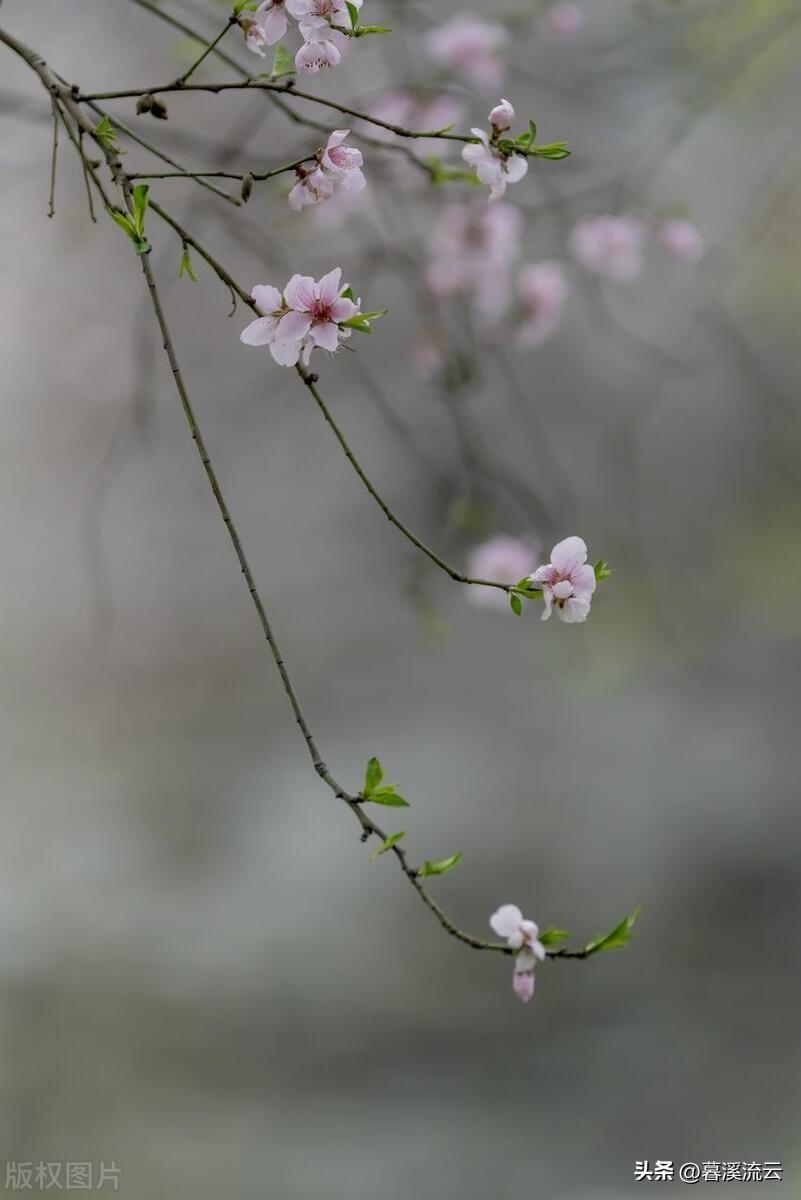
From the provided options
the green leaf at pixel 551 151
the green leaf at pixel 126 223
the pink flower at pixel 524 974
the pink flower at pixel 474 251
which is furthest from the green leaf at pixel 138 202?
the pink flower at pixel 474 251

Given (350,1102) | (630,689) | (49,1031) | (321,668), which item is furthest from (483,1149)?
(321,668)

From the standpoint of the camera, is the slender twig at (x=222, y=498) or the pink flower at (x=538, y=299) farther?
the pink flower at (x=538, y=299)

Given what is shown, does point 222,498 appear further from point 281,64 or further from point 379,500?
point 281,64

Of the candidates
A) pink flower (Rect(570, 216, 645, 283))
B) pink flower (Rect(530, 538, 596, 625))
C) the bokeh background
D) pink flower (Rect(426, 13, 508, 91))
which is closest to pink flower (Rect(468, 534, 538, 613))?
the bokeh background

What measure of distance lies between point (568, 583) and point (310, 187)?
0.88 feet

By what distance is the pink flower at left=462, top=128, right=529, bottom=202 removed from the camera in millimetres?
695

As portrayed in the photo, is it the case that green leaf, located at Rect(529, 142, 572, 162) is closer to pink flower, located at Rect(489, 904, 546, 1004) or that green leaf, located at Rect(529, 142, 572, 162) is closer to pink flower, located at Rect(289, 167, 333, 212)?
pink flower, located at Rect(289, 167, 333, 212)

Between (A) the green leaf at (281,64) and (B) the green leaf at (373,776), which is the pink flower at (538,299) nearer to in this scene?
(A) the green leaf at (281,64)

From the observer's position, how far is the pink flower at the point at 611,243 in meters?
1.74

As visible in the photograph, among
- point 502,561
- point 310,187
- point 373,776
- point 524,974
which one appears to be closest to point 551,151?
point 310,187

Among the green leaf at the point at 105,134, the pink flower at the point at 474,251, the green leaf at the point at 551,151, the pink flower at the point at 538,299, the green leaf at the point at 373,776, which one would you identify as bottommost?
the green leaf at the point at 373,776

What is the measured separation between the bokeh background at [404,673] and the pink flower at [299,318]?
45cm

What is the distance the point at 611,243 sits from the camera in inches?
68.6

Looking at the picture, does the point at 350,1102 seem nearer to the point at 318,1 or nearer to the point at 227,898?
the point at 227,898
